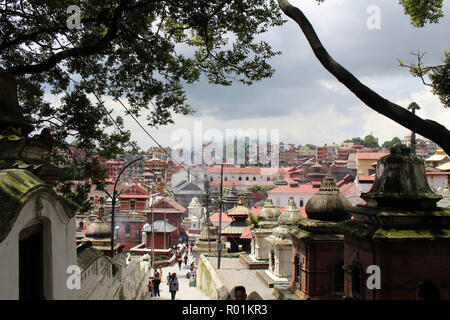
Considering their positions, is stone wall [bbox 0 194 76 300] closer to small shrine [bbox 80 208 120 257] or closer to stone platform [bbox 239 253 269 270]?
small shrine [bbox 80 208 120 257]

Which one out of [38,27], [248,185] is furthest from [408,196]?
[248,185]

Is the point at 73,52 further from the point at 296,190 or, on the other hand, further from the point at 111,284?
the point at 296,190

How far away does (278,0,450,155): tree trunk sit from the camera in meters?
6.27

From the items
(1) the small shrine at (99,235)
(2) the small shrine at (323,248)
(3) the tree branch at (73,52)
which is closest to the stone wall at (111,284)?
(1) the small shrine at (99,235)

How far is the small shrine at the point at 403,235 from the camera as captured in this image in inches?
299

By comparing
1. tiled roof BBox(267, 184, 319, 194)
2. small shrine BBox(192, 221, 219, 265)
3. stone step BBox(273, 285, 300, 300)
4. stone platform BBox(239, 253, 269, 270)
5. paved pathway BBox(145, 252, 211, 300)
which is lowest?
paved pathway BBox(145, 252, 211, 300)

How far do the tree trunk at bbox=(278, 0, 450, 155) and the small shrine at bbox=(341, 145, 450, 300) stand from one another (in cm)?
177

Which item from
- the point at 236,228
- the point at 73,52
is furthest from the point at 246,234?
the point at 73,52

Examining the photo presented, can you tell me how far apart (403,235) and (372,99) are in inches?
110

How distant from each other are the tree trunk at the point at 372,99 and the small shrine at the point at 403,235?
69.7 inches

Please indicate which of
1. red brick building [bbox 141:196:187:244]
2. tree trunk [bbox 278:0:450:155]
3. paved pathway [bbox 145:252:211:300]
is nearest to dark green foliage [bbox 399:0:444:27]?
tree trunk [bbox 278:0:450:155]

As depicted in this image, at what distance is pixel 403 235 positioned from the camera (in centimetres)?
762

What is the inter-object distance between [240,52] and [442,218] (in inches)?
271
